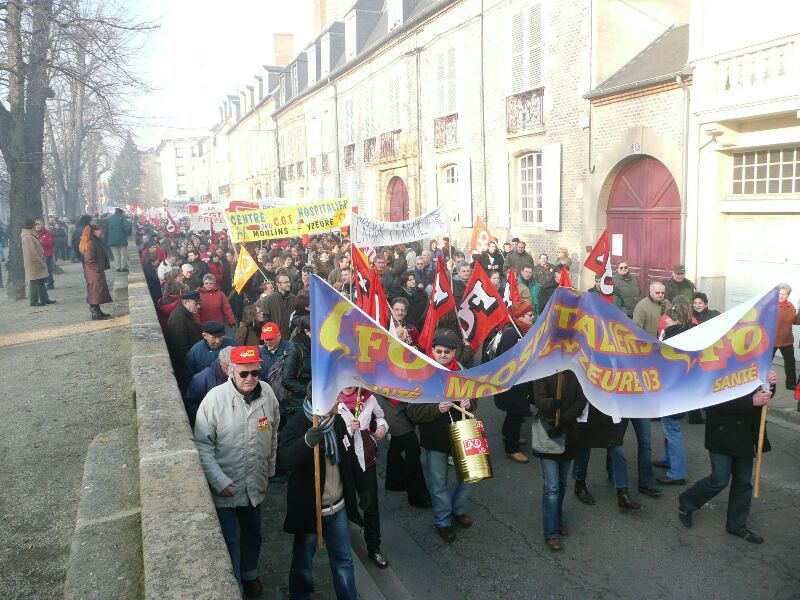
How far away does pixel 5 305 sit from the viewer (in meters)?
14.3

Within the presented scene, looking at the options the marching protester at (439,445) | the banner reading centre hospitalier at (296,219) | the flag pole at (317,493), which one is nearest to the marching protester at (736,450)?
the marching protester at (439,445)

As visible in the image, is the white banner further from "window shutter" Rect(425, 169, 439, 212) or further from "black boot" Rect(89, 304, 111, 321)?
"window shutter" Rect(425, 169, 439, 212)

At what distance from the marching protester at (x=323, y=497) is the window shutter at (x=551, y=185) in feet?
42.9

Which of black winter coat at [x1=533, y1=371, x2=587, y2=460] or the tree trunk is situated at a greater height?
the tree trunk

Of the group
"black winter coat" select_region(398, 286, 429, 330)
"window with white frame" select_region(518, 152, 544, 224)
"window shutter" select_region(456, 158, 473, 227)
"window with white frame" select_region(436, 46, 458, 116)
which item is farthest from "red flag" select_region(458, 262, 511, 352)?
"window with white frame" select_region(436, 46, 458, 116)

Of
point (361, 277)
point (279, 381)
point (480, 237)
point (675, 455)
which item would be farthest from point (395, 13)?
point (675, 455)

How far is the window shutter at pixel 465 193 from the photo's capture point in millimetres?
20375

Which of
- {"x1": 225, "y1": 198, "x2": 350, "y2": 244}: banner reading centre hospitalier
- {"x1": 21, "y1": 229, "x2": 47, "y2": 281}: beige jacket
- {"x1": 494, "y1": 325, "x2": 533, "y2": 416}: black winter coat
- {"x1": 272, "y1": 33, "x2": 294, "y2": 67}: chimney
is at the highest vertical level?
{"x1": 272, "y1": 33, "x2": 294, "y2": 67}: chimney

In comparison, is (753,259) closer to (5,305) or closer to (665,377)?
(665,377)

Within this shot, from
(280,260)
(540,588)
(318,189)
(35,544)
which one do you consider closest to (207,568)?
(35,544)

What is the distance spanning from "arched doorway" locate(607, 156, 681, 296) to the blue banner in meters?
8.85

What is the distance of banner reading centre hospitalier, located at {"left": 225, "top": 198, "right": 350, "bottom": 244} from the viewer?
44.3 feet

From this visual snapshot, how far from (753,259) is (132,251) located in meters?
18.7

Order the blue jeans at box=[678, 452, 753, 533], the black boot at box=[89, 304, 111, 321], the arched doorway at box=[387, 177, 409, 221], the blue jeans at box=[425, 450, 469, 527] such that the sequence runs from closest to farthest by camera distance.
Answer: the blue jeans at box=[678, 452, 753, 533]
the blue jeans at box=[425, 450, 469, 527]
the black boot at box=[89, 304, 111, 321]
the arched doorway at box=[387, 177, 409, 221]
